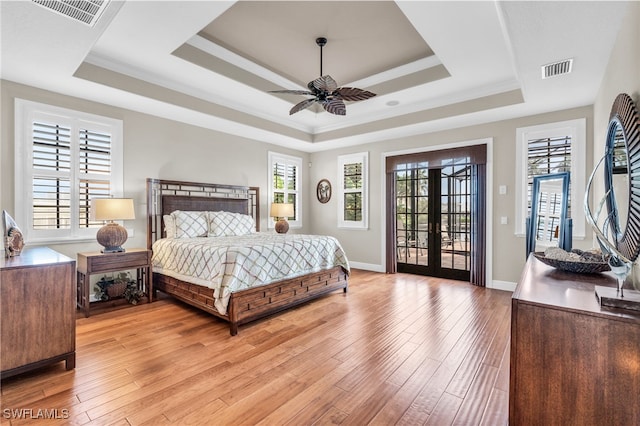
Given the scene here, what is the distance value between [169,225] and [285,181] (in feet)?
9.00

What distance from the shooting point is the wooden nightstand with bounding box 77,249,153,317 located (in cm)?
343

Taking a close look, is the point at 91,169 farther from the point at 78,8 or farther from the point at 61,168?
the point at 78,8

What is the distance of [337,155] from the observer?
6664 mm

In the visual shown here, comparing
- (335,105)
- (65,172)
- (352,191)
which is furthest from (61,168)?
(352,191)

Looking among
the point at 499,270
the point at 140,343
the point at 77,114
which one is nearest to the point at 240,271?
the point at 140,343

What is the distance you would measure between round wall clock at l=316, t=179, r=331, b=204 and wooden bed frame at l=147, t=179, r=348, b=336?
1648 millimetres

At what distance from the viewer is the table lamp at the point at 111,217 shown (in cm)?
358

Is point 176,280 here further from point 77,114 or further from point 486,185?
point 486,185

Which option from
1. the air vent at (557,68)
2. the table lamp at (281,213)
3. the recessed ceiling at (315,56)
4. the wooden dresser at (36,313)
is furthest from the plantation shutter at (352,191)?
the wooden dresser at (36,313)

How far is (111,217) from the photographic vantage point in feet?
11.8

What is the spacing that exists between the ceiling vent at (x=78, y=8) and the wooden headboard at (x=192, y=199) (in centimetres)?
237

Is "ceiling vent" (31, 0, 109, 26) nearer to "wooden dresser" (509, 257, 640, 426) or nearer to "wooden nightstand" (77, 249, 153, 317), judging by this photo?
"wooden nightstand" (77, 249, 153, 317)

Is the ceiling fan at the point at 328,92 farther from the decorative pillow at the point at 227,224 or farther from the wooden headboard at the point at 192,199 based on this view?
the wooden headboard at the point at 192,199

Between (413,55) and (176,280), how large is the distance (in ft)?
13.6
